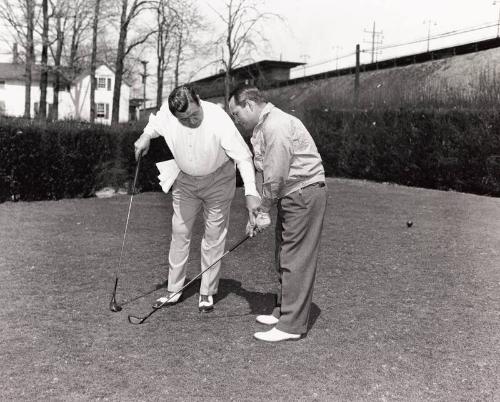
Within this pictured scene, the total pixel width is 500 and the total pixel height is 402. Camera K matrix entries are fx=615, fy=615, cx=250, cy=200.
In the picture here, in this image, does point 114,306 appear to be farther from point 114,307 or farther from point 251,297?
point 251,297

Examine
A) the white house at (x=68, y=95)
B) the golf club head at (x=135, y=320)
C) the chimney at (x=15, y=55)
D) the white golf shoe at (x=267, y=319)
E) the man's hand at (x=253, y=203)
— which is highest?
the white house at (x=68, y=95)

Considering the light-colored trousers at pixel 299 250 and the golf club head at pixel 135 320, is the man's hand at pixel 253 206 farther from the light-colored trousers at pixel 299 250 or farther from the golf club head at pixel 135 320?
the golf club head at pixel 135 320

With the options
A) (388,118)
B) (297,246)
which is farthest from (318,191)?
(388,118)

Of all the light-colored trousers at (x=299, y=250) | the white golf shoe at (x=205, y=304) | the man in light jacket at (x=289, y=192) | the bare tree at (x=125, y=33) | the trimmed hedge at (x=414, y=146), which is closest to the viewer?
the man in light jacket at (x=289, y=192)

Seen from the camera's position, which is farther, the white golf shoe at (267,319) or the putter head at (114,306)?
the putter head at (114,306)

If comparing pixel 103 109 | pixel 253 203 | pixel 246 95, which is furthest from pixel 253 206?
pixel 103 109

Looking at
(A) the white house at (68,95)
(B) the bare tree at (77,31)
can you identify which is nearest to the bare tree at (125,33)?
(B) the bare tree at (77,31)

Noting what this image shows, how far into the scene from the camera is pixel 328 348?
4438 millimetres

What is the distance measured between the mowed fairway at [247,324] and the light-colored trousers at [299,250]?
0.76 feet

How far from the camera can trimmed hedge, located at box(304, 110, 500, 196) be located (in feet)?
52.3

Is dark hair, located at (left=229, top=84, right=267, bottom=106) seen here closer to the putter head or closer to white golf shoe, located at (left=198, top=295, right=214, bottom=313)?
white golf shoe, located at (left=198, top=295, right=214, bottom=313)

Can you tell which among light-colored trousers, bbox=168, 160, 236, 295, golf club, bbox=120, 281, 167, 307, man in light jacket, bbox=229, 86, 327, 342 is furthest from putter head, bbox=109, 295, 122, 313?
man in light jacket, bbox=229, 86, 327, 342

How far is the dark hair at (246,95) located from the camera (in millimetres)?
4332

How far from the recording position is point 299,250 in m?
4.45
